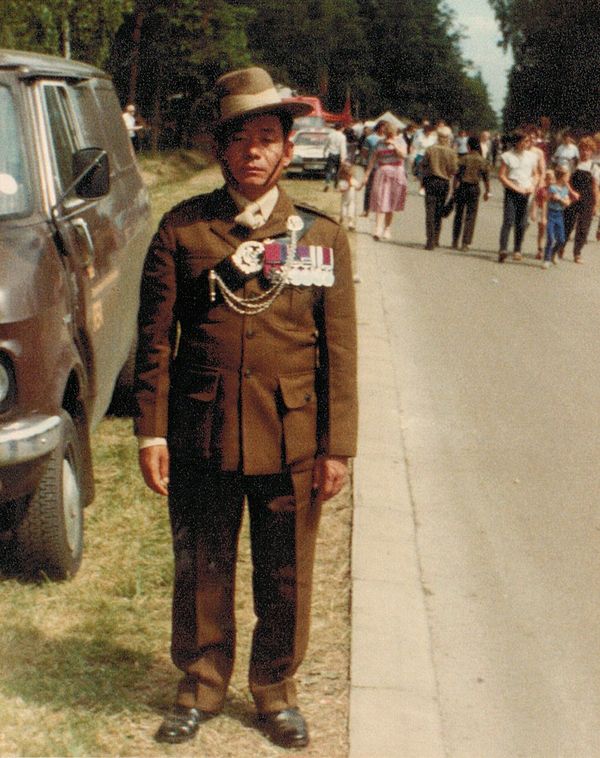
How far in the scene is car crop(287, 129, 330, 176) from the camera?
37844 mm

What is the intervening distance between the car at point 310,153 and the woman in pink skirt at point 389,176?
17484mm

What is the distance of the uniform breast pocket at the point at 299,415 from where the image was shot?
3893 millimetres

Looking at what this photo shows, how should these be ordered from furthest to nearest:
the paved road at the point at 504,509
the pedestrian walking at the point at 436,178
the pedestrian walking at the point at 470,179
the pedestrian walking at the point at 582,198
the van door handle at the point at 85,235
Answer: the pedestrian walking at the point at 436,178
the pedestrian walking at the point at 470,179
the pedestrian walking at the point at 582,198
the van door handle at the point at 85,235
the paved road at the point at 504,509

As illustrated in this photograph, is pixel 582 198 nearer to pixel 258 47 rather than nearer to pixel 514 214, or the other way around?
pixel 514 214

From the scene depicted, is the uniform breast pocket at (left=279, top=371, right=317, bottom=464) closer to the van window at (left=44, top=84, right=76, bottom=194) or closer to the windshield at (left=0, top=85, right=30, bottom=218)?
the windshield at (left=0, top=85, right=30, bottom=218)

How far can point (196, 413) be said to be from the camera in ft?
12.8

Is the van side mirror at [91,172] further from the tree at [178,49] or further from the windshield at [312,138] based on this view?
the tree at [178,49]

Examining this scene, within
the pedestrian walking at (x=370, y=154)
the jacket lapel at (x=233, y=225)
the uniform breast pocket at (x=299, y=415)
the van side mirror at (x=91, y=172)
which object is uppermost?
the jacket lapel at (x=233, y=225)

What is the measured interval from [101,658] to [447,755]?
1275mm

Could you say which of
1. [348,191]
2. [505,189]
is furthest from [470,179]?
[348,191]

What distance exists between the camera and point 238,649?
15.8 ft

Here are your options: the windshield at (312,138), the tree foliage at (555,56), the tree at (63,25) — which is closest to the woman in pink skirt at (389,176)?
the tree at (63,25)

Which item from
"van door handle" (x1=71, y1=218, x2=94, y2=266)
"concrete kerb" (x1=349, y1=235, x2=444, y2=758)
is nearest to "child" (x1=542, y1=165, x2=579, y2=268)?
"concrete kerb" (x1=349, y1=235, x2=444, y2=758)

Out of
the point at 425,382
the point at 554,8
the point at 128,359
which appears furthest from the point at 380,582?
the point at 554,8
